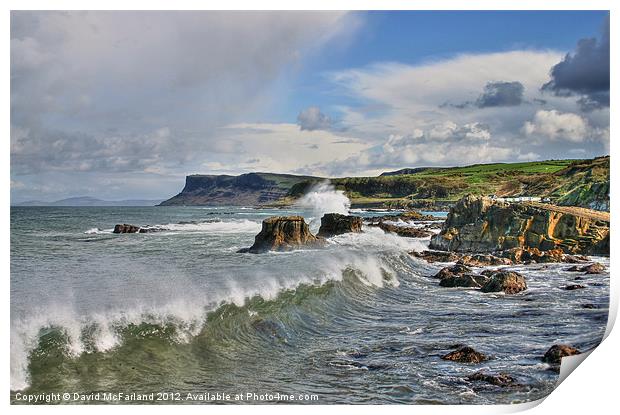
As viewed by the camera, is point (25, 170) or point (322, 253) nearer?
point (25, 170)

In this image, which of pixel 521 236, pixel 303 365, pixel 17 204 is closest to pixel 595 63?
pixel 521 236

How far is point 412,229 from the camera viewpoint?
9.42m

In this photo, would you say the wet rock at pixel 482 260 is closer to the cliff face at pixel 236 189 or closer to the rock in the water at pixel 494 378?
the rock in the water at pixel 494 378

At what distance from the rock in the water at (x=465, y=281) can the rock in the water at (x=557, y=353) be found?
195cm

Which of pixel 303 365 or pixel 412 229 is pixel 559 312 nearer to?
pixel 412 229

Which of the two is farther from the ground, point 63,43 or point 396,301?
point 63,43

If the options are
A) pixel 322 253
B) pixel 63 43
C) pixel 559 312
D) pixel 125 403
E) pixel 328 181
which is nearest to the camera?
pixel 125 403

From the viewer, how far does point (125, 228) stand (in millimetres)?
8656

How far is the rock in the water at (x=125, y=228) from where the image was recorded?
8.62m

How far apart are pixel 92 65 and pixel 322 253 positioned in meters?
4.42

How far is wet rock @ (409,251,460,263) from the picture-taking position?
9.59 meters

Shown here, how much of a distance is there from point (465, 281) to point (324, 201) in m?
2.53

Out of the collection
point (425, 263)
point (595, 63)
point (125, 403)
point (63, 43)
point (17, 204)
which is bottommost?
point (125, 403)

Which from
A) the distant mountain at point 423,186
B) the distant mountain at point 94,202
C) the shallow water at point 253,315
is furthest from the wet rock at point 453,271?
the distant mountain at point 94,202
